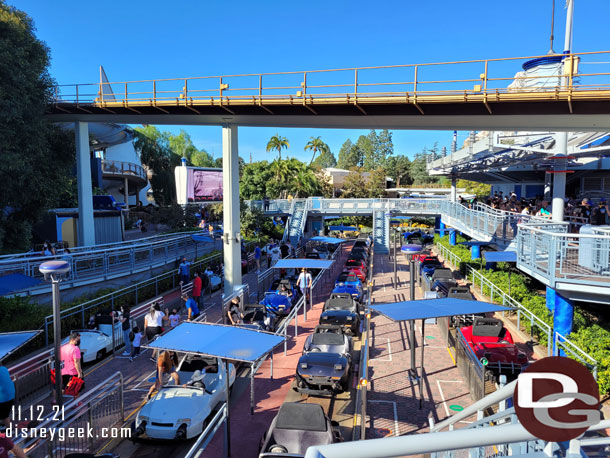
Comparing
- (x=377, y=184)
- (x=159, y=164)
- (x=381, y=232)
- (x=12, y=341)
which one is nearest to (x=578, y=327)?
(x=12, y=341)

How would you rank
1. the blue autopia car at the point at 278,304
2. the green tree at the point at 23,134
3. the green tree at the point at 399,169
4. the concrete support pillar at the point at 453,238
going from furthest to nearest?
the green tree at the point at 399,169 < the concrete support pillar at the point at 453,238 < the blue autopia car at the point at 278,304 < the green tree at the point at 23,134

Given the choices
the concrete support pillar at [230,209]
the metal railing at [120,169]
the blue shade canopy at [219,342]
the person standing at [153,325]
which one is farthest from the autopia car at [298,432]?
the metal railing at [120,169]

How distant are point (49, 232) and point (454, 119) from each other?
24.8 meters

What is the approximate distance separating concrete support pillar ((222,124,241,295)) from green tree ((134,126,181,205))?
36.5 meters

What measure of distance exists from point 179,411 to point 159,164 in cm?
5391

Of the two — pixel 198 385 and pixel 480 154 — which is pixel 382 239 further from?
pixel 198 385

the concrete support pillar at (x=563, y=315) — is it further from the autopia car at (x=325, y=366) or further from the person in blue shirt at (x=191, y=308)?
the person in blue shirt at (x=191, y=308)

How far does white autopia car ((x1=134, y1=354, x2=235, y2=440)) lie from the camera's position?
28.4 ft

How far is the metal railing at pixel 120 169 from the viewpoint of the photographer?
42.8 meters

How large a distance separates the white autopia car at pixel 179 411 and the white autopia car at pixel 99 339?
4.61 metres

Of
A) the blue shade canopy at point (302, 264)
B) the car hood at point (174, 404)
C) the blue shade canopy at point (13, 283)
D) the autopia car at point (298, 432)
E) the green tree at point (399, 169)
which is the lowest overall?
the car hood at point (174, 404)

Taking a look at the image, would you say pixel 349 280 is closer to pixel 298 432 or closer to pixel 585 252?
pixel 585 252

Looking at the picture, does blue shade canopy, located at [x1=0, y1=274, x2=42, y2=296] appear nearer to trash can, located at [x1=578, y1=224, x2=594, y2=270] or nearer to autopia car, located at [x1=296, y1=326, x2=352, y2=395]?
autopia car, located at [x1=296, y1=326, x2=352, y2=395]

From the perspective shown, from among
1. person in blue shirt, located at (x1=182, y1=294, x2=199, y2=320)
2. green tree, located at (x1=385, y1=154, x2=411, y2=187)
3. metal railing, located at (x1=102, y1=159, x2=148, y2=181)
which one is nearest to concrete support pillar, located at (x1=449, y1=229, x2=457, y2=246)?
person in blue shirt, located at (x1=182, y1=294, x2=199, y2=320)
